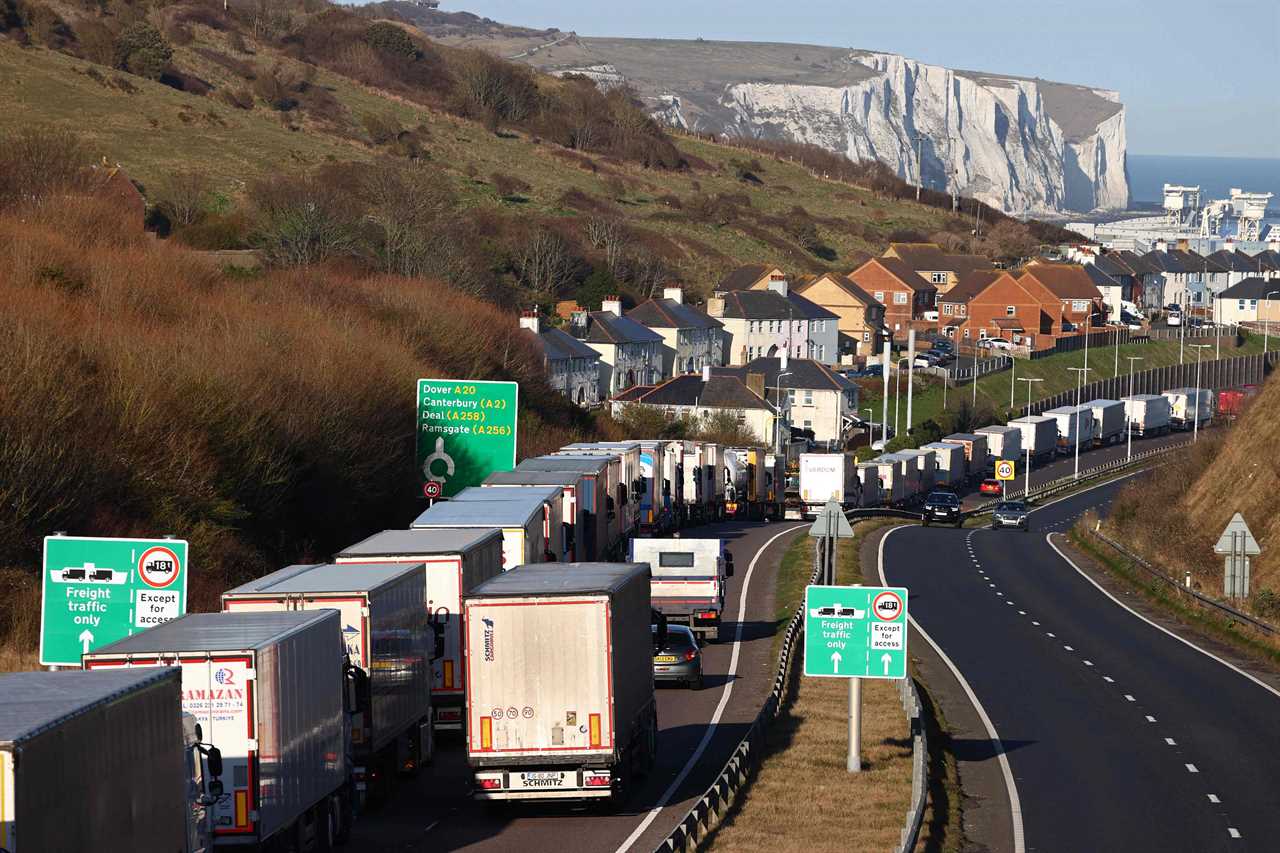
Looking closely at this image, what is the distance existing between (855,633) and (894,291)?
14911 centimetres

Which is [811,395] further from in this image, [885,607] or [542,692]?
[542,692]

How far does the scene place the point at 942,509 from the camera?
85.4 meters

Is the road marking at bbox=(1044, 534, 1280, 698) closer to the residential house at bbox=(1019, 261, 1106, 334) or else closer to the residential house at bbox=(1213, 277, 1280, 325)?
the residential house at bbox=(1019, 261, 1106, 334)

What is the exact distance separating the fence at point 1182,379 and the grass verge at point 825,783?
116797 millimetres

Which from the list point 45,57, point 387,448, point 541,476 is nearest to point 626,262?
point 45,57

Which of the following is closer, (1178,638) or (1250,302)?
(1178,638)

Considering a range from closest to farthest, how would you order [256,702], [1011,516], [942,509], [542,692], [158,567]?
[256,702], [158,567], [542,692], [1011,516], [942,509]

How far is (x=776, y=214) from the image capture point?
195 m

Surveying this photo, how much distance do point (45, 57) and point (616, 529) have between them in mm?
97754

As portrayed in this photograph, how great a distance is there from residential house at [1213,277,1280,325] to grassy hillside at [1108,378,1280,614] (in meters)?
124

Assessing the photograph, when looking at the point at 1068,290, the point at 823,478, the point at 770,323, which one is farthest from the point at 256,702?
the point at 1068,290

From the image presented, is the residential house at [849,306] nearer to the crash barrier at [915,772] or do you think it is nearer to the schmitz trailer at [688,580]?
the schmitz trailer at [688,580]

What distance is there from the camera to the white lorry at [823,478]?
270 feet

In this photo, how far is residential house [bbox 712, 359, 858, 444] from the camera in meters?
116
